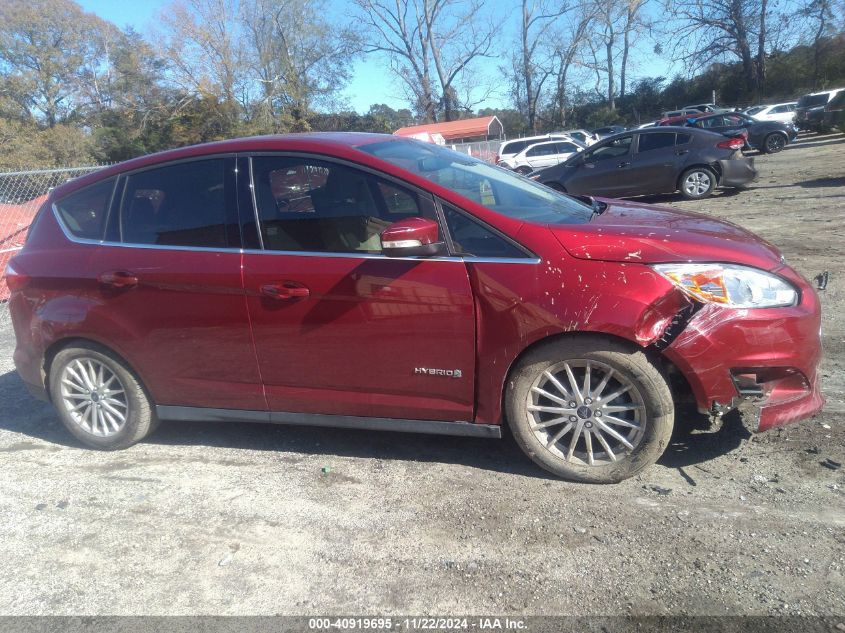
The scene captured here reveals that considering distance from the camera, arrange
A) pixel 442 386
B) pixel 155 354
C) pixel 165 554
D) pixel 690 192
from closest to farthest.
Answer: pixel 165 554
pixel 442 386
pixel 155 354
pixel 690 192

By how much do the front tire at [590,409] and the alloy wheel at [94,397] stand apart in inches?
99.6

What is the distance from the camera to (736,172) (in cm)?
1300

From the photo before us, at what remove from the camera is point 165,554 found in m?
3.13

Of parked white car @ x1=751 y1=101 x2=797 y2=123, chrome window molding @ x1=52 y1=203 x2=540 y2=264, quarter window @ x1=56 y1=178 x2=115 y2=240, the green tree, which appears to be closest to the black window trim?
chrome window molding @ x1=52 y1=203 x2=540 y2=264

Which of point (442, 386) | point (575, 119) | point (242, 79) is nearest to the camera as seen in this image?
point (442, 386)

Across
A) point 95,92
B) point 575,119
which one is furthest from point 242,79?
point 575,119

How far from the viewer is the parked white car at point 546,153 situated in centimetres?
2242

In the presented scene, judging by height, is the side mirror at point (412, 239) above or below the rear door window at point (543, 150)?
above

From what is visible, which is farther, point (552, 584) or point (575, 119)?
point (575, 119)

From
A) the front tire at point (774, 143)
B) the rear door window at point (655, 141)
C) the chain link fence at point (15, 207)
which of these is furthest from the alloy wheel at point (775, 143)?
the chain link fence at point (15, 207)

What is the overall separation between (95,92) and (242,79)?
449 inches

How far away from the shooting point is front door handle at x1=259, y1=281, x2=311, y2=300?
354 cm

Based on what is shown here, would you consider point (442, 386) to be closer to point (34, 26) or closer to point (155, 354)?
point (155, 354)

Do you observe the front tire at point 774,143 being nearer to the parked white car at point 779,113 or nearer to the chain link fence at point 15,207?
the parked white car at point 779,113
